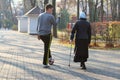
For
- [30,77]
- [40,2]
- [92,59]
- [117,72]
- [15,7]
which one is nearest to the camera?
[30,77]

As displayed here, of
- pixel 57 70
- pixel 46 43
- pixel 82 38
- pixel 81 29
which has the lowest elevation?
pixel 57 70

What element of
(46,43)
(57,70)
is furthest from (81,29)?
(57,70)

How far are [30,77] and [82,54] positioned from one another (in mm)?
2547

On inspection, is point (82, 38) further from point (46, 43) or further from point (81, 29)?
point (46, 43)

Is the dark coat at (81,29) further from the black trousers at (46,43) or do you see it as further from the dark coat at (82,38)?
the black trousers at (46,43)

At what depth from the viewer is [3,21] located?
9362cm

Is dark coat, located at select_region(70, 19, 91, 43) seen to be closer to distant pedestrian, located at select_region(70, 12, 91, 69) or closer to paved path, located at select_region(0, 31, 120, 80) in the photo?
distant pedestrian, located at select_region(70, 12, 91, 69)

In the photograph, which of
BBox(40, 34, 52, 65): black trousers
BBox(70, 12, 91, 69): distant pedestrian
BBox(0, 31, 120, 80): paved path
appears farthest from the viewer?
BBox(40, 34, 52, 65): black trousers

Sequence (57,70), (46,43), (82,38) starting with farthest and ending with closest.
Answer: (46,43), (82,38), (57,70)

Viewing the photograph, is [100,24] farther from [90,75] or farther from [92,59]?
[90,75]

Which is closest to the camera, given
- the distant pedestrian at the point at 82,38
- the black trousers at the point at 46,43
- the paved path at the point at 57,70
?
the paved path at the point at 57,70

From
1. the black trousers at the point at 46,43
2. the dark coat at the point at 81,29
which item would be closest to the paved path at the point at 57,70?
the black trousers at the point at 46,43

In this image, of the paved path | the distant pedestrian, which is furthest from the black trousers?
the distant pedestrian

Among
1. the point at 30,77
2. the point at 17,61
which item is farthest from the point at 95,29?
the point at 30,77
